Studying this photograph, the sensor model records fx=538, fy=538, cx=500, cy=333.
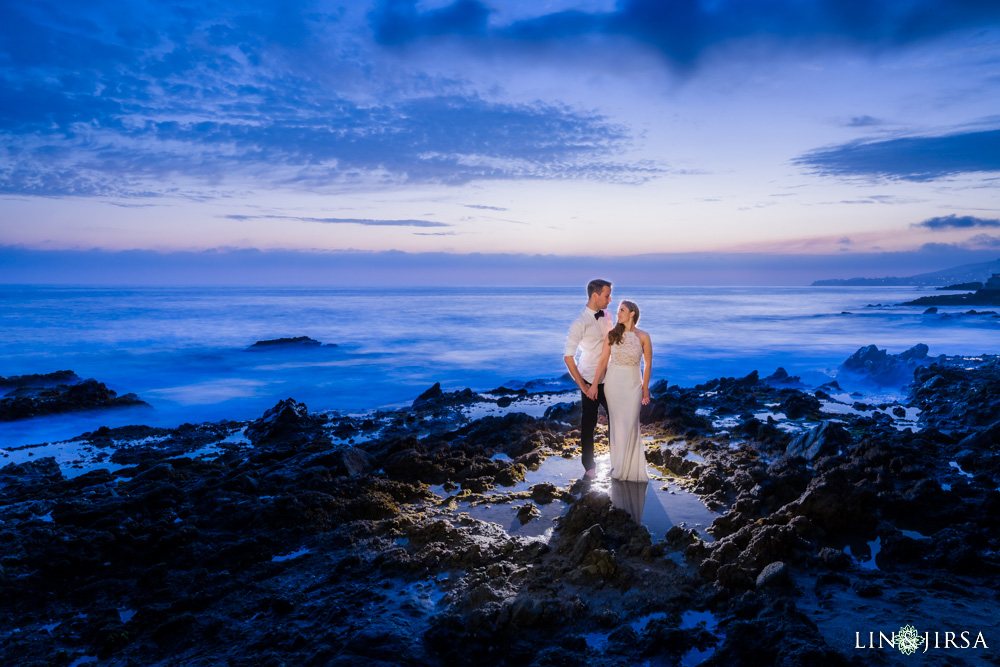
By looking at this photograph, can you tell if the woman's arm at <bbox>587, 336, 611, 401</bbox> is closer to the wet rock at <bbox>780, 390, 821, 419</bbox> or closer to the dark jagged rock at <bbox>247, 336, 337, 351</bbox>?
the wet rock at <bbox>780, 390, 821, 419</bbox>

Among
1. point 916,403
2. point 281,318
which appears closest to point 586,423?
point 916,403

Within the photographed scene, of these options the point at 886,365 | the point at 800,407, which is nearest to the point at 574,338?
the point at 800,407

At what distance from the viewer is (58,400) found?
13.9 metres

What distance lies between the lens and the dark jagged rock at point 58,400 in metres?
13.0

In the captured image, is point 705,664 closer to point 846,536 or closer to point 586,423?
point 846,536

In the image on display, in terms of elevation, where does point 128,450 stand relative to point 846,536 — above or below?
below

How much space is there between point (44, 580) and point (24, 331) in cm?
4358

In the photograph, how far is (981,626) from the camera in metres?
3.59

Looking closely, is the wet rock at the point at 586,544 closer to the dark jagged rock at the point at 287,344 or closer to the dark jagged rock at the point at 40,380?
the dark jagged rock at the point at 40,380

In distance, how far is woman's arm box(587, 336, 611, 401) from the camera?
674 centimetres

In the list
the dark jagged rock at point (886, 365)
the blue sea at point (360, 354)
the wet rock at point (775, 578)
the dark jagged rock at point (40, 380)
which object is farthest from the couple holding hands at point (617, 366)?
the dark jagged rock at point (40, 380)

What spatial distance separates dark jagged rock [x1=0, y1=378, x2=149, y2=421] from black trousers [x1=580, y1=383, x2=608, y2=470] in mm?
13863

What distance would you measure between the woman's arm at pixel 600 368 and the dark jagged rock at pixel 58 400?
46.1ft

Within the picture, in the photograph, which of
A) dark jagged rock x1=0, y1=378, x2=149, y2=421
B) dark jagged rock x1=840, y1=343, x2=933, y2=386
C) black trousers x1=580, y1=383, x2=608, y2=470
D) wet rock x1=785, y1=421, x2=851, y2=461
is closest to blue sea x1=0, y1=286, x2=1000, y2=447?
dark jagged rock x1=0, y1=378, x2=149, y2=421
